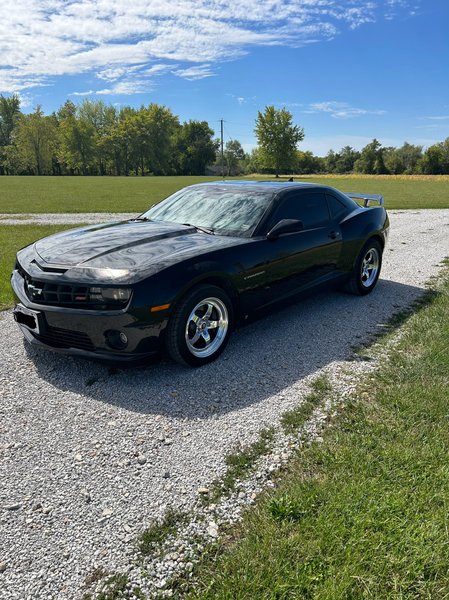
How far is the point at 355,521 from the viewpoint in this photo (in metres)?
2.04

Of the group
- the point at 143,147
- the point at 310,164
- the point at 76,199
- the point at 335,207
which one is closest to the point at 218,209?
the point at 335,207

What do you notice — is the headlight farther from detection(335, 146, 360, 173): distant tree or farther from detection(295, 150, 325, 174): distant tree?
detection(335, 146, 360, 173): distant tree

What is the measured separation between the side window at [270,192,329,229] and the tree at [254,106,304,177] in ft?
242

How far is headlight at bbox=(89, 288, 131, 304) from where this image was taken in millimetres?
3174

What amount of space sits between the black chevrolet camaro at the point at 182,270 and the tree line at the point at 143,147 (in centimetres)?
7419

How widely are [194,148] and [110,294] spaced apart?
96372 millimetres

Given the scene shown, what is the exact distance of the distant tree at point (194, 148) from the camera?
9350cm

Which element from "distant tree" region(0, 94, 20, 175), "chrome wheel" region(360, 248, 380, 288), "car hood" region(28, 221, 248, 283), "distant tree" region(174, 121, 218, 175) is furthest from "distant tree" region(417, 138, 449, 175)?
"car hood" region(28, 221, 248, 283)

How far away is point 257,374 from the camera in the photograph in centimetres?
361

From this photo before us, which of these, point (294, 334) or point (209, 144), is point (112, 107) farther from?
point (294, 334)

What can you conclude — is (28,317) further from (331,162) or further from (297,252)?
(331,162)

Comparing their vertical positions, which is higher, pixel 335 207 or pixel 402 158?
pixel 402 158

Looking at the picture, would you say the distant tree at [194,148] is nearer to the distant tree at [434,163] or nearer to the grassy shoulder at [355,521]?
the distant tree at [434,163]

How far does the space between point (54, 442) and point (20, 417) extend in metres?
0.42
